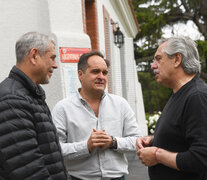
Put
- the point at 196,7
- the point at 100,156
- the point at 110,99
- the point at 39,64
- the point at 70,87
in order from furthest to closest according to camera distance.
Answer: the point at 196,7 < the point at 70,87 < the point at 110,99 < the point at 100,156 < the point at 39,64

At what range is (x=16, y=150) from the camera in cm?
205

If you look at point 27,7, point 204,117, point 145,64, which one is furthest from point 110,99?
point 145,64

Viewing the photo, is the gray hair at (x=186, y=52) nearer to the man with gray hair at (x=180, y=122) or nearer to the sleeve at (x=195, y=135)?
the man with gray hair at (x=180, y=122)

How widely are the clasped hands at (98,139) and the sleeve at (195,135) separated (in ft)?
2.49

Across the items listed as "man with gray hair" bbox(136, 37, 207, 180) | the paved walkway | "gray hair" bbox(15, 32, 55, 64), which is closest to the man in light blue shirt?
"man with gray hair" bbox(136, 37, 207, 180)

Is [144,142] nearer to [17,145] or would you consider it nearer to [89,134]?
[89,134]

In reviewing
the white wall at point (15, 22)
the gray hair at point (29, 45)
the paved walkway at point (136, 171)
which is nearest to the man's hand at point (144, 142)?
the gray hair at point (29, 45)

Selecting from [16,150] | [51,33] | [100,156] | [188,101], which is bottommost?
[100,156]

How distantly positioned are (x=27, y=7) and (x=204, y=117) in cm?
420

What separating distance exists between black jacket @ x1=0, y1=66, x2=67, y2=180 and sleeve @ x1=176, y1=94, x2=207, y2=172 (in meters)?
0.85

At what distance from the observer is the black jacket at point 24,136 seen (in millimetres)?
2055

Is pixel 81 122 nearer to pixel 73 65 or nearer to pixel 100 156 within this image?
pixel 100 156

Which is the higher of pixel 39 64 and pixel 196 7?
pixel 196 7

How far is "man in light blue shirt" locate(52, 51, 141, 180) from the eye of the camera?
2.94 metres
